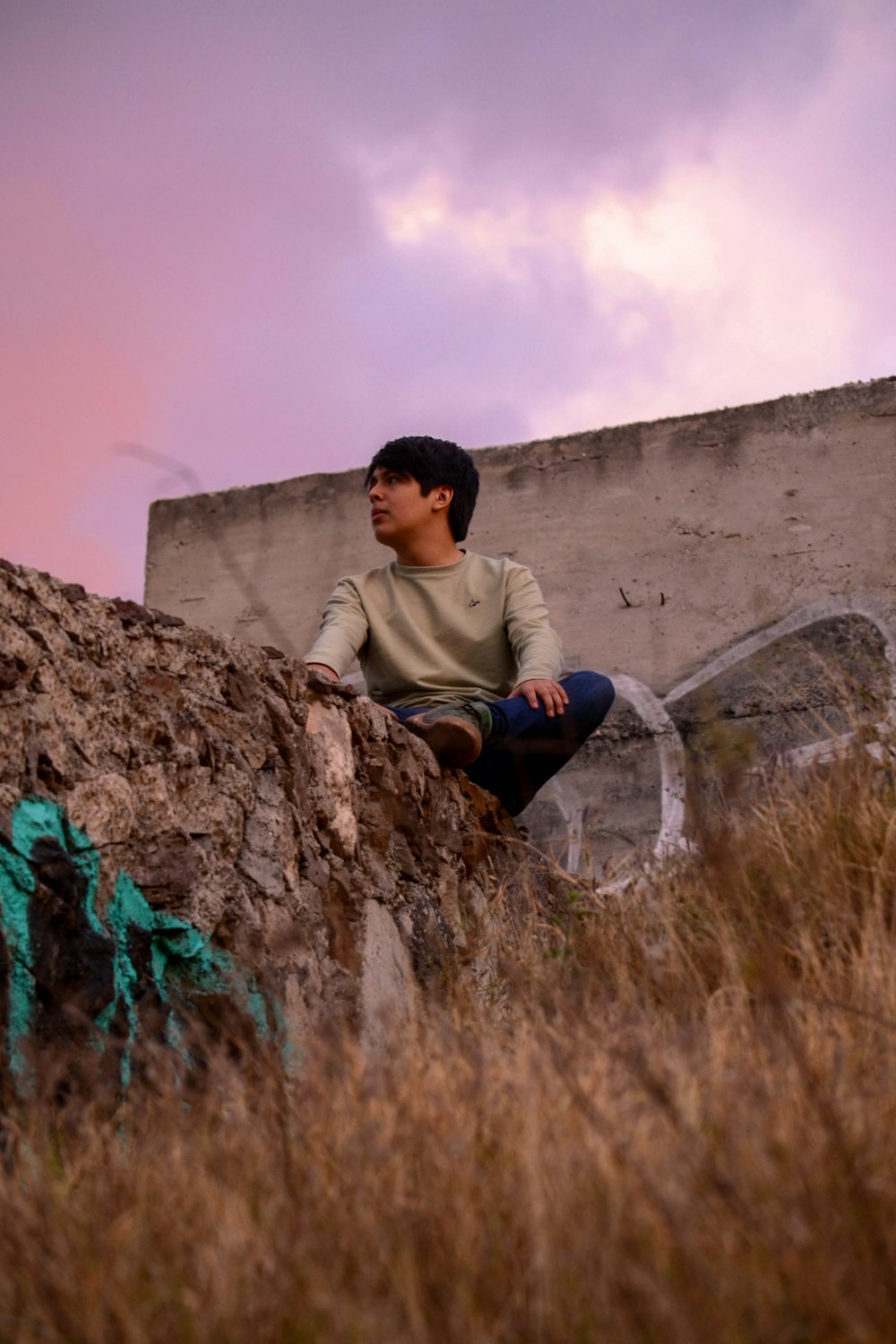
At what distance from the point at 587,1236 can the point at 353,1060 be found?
632 mm

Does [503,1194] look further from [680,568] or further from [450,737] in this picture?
[680,568]

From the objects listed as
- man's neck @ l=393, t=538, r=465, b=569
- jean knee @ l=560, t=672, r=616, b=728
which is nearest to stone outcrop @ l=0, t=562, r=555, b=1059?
jean knee @ l=560, t=672, r=616, b=728

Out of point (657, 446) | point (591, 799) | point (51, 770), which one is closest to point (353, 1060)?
point (51, 770)

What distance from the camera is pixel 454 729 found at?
3.57 meters

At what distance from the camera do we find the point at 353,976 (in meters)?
2.84

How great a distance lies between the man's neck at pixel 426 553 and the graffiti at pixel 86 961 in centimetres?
201

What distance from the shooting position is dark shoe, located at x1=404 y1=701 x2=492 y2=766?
11.7ft

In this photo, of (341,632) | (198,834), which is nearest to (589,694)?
(341,632)

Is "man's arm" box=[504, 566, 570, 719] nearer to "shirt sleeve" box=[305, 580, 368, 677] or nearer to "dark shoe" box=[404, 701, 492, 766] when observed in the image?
"dark shoe" box=[404, 701, 492, 766]

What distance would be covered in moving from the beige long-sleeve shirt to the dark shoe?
275 mm

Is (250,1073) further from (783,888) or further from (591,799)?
(591,799)

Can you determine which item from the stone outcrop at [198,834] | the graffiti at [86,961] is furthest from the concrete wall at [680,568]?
the graffiti at [86,961]

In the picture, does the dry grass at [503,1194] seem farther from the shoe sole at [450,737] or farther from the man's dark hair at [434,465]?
the man's dark hair at [434,465]

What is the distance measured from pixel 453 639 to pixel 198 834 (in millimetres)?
1691
